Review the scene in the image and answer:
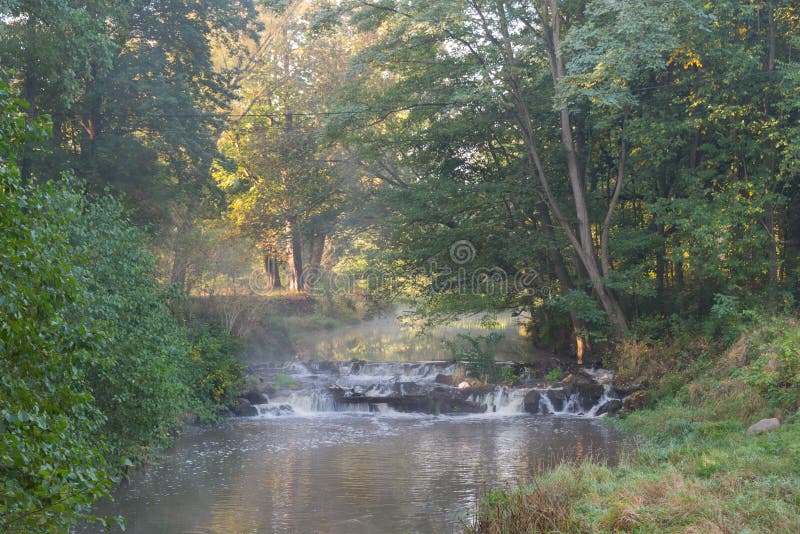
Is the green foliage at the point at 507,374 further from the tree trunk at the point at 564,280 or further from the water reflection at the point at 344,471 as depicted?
the water reflection at the point at 344,471

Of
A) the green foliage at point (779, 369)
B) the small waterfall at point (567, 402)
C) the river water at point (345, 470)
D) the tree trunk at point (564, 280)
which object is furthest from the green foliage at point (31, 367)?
the tree trunk at point (564, 280)

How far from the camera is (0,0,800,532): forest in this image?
13203 millimetres

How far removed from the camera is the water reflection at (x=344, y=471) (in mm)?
10594

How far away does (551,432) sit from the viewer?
1655cm

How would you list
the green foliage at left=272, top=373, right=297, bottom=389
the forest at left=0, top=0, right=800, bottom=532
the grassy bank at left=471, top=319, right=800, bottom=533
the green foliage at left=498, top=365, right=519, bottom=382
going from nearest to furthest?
1. the grassy bank at left=471, top=319, right=800, bottom=533
2. the forest at left=0, top=0, right=800, bottom=532
3. the green foliage at left=498, top=365, right=519, bottom=382
4. the green foliage at left=272, top=373, right=297, bottom=389

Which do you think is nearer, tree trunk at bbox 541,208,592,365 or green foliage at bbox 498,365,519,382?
green foliage at bbox 498,365,519,382

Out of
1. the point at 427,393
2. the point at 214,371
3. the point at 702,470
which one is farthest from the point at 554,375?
the point at 702,470

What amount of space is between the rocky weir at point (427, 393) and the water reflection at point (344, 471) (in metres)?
0.84

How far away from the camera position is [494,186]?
67.4ft

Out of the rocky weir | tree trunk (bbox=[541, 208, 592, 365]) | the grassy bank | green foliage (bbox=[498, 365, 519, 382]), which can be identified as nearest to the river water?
the rocky weir

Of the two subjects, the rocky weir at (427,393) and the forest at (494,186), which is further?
the rocky weir at (427,393)

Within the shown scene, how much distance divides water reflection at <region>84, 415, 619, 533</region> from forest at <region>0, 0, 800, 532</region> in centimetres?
100

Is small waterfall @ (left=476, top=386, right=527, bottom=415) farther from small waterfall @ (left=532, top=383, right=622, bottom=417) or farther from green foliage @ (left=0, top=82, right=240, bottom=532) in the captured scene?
green foliage @ (left=0, top=82, right=240, bottom=532)

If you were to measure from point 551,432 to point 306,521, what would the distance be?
7686mm
